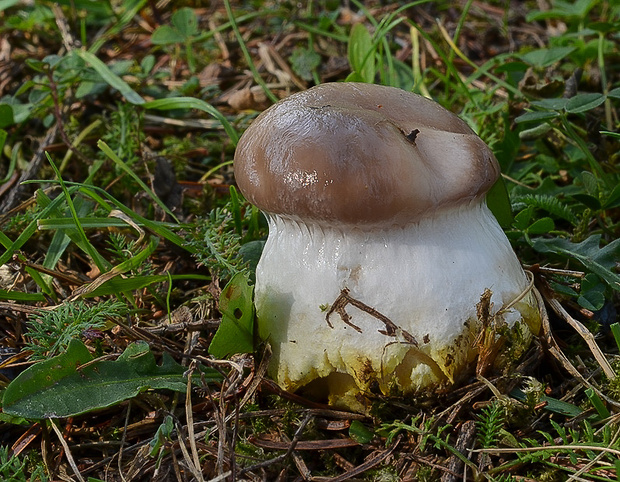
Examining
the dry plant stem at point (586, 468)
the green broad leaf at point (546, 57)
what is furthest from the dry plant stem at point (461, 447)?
the green broad leaf at point (546, 57)

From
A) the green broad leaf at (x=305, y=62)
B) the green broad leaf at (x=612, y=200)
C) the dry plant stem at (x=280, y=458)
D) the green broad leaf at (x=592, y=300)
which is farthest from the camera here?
the green broad leaf at (x=305, y=62)

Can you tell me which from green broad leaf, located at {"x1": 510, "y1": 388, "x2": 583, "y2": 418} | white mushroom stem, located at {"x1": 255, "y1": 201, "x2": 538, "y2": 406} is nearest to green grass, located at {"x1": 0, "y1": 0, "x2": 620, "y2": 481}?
green broad leaf, located at {"x1": 510, "y1": 388, "x2": 583, "y2": 418}

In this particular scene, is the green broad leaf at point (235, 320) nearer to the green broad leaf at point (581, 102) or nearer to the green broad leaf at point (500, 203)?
the green broad leaf at point (500, 203)

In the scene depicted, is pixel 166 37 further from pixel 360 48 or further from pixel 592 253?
pixel 592 253

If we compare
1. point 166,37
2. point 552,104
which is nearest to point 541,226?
point 552,104

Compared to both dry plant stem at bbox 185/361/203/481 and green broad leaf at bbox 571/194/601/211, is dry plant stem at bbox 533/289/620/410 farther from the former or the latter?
dry plant stem at bbox 185/361/203/481
